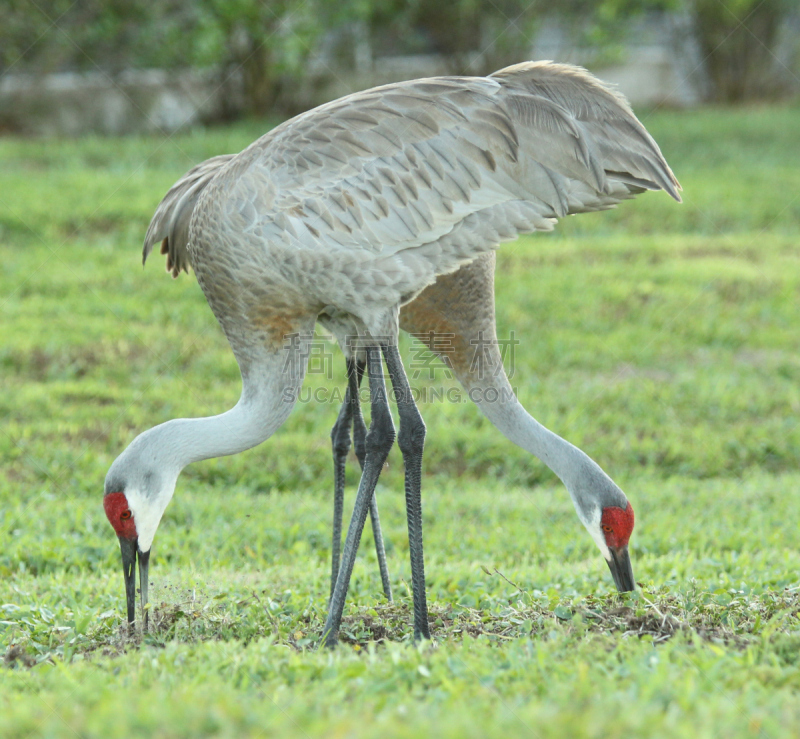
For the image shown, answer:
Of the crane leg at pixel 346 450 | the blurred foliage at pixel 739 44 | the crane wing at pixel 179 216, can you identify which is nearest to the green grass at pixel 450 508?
the crane leg at pixel 346 450

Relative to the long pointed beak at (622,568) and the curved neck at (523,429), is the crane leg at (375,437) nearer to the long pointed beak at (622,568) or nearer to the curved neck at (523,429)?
the curved neck at (523,429)

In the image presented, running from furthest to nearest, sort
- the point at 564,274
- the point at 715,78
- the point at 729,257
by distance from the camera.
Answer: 1. the point at 715,78
2. the point at 729,257
3. the point at 564,274

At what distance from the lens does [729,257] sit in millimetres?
9453

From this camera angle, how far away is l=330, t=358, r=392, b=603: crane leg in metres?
4.28

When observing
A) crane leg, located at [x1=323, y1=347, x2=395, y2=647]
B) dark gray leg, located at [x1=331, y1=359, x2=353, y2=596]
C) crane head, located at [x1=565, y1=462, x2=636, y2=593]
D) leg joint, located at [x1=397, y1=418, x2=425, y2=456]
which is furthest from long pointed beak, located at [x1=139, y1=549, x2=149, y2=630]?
crane head, located at [x1=565, y1=462, x2=636, y2=593]

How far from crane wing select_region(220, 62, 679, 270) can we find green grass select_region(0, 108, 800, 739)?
157 cm

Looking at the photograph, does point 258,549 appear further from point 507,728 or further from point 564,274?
point 564,274

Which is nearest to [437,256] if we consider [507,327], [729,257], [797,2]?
[507,327]

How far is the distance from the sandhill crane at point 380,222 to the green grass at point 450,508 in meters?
0.46

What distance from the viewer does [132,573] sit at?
3.63 m

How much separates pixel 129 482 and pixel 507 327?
185 inches

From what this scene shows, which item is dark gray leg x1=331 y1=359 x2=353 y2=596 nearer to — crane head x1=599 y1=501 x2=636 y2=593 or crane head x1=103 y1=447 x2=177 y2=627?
crane head x1=103 y1=447 x2=177 y2=627

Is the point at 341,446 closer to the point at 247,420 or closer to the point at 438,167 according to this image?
the point at 247,420

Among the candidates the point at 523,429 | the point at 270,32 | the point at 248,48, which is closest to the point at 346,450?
the point at 523,429
